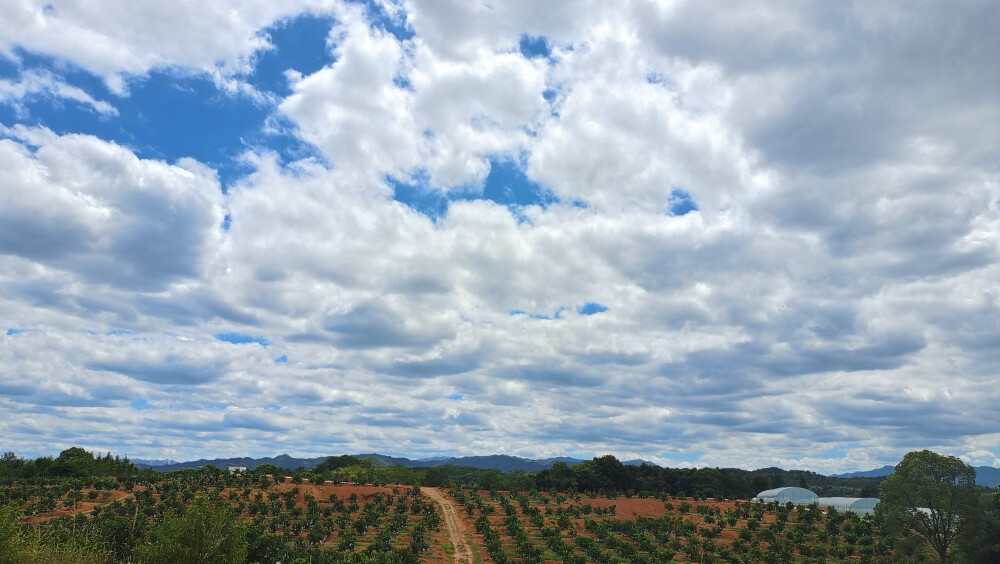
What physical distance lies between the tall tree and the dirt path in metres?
42.2

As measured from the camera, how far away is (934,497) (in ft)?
197

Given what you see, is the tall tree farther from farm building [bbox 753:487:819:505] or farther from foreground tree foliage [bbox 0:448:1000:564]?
farm building [bbox 753:487:819:505]

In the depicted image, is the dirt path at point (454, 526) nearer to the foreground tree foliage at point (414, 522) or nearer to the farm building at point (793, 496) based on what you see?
the foreground tree foliage at point (414, 522)

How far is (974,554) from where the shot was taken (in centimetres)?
5800

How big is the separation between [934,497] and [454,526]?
5121 cm

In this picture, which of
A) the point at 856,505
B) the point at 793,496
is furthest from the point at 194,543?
the point at 793,496

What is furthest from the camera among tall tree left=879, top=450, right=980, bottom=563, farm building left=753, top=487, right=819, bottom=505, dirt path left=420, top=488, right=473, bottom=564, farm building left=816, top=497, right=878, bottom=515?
farm building left=753, top=487, right=819, bottom=505

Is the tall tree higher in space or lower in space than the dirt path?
higher

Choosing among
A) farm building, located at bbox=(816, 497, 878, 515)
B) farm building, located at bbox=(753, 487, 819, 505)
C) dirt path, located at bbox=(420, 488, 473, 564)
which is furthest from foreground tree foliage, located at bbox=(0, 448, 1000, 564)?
farm building, located at bbox=(753, 487, 819, 505)

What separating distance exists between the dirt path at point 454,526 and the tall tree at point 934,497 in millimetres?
42216

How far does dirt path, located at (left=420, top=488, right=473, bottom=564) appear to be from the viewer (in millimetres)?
63850

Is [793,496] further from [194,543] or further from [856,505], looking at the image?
[194,543]

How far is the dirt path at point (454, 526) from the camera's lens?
63.8 m

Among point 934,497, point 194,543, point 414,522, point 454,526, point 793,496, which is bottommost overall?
point 454,526
